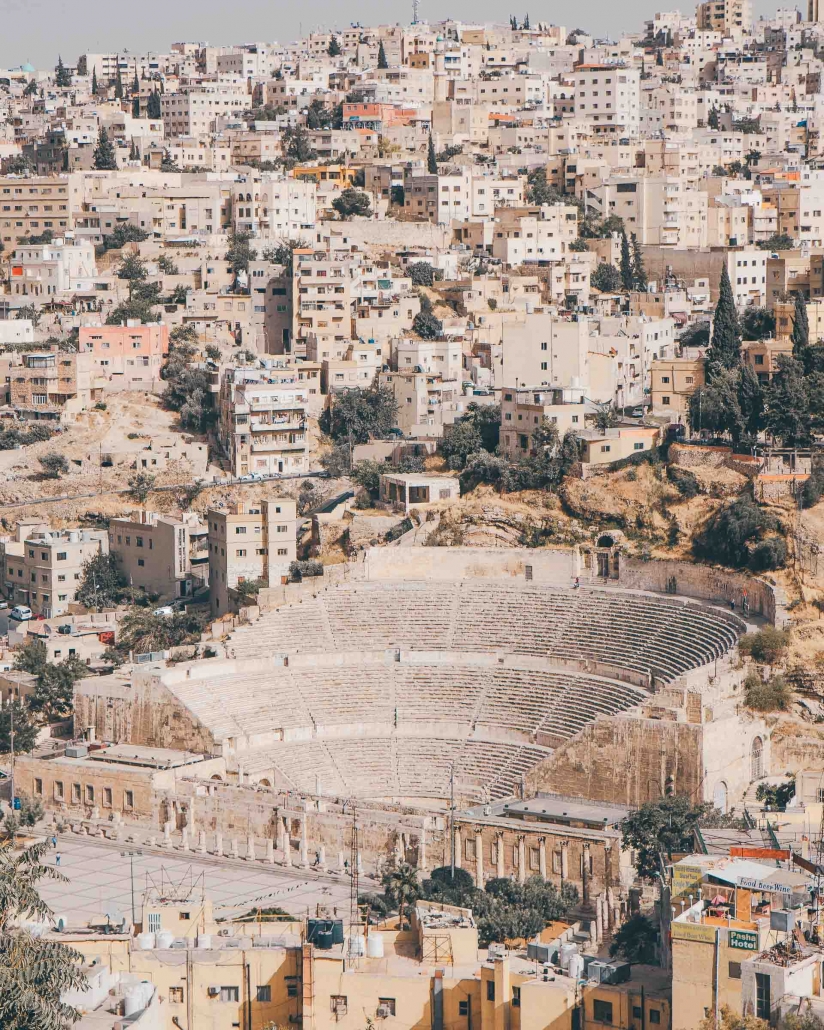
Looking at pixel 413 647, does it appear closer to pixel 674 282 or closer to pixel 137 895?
pixel 137 895

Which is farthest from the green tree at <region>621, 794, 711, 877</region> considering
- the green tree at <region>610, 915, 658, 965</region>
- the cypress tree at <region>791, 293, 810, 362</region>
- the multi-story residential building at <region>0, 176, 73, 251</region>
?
the multi-story residential building at <region>0, 176, 73, 251</region>

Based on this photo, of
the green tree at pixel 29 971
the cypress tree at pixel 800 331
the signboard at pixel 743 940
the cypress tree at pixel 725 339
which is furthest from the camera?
the cypress tree at pixel 725 339

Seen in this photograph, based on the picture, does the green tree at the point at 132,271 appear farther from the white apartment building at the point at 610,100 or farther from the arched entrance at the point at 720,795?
the arched entrance at the point at 720,795

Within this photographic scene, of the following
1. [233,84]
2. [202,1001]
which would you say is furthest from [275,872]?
[233,84]

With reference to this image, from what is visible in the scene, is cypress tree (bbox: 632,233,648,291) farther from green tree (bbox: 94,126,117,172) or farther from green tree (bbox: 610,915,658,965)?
green tree (bbox: 610,915,658,965)

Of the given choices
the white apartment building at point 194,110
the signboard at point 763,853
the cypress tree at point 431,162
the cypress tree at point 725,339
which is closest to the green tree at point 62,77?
the white apartment building at point 194,110

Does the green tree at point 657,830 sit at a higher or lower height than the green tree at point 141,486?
lower
